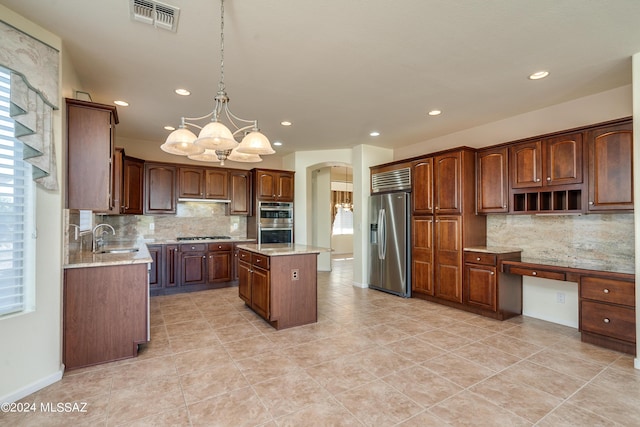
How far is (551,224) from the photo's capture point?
3910mm

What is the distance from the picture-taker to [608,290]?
301 centimetres

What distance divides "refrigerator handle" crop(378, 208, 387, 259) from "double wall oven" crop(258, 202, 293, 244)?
1923mm

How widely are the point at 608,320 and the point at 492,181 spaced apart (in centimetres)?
195

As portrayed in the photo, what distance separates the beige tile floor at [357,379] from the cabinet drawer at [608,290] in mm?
500

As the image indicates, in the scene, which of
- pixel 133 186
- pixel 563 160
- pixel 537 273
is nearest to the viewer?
pixel 563 160

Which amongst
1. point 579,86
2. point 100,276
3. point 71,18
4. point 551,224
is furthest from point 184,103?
point 551,224

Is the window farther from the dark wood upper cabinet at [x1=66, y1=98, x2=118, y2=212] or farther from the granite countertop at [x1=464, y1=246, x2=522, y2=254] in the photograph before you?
the granite countertop at [x1=464, y1=246, x2=522, y2=254]

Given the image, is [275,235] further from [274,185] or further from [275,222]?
[274,185]

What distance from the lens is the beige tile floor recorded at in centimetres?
203

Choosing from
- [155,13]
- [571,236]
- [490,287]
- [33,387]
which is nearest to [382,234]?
[490,287]

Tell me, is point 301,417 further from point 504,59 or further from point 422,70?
point 504,59

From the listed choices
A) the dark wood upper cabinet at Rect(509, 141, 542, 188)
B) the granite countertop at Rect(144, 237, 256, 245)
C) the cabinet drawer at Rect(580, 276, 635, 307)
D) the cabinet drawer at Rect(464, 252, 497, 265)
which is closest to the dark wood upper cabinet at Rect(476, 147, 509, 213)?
the dark wood upper cabinet at Rect(509, 141, 542, 188)

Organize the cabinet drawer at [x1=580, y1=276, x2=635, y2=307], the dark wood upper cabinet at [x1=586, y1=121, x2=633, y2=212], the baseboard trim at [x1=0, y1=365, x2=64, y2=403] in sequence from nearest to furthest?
the baseboard trim at [x1=0, y1=365, x2=64, y2=403] → the cabinet drawer at [x1=580, y1=276, x2=635, y2=307] → the dark wood upper cabinet at [x1=586, y1=121, x2=633, y2=212]

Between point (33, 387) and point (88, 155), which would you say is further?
point (88, 155)
